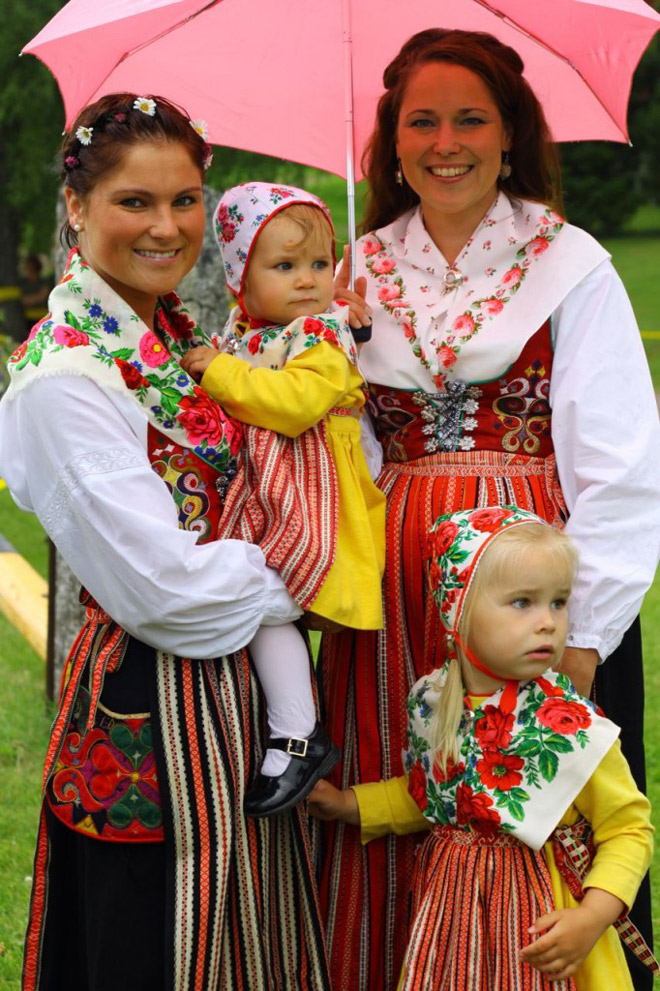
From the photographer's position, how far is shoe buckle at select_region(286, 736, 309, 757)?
7.67ft

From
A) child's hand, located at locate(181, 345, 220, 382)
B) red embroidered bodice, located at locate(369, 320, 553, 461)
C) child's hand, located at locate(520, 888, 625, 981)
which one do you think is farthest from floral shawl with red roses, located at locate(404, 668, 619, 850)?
child's hand, located at locate(181, 345, 220, 382)

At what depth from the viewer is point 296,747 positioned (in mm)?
2340

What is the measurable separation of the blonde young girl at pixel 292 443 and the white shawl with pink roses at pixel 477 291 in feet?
0.72

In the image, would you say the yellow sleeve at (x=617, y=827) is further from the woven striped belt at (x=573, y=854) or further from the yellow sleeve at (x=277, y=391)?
the yellow sleeve at (x=277, y=391)

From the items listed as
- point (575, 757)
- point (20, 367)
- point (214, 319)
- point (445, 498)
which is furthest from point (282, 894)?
point (214, 319)

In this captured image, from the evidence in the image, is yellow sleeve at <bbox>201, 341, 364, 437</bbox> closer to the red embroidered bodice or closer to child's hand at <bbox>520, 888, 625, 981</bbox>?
the red embroidered bodice

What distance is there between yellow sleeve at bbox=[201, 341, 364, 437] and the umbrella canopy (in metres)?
0.65

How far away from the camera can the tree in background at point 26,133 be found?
15.0 m

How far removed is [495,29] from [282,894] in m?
1.93

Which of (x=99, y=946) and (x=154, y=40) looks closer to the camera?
(x=99, y=946)

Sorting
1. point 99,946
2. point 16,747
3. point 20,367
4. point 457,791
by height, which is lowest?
point 16,747

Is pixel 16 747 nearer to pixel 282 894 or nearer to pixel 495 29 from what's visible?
pixel 282 894

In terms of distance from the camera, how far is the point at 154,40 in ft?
9.65

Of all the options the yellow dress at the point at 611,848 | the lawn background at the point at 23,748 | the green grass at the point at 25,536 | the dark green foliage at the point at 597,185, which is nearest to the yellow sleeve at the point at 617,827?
the yellow dress at the point at 611,848
